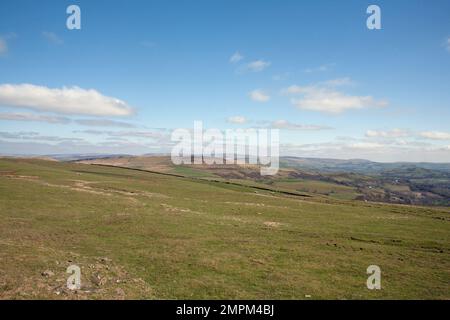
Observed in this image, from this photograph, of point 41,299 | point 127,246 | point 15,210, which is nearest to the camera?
point 41,299

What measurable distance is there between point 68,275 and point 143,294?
196 inches

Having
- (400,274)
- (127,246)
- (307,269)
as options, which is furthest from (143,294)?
(400,274)

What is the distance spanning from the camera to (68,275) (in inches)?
706

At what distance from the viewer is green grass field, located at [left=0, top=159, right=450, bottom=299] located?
1738 centimetres

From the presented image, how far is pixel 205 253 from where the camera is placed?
24219 mm

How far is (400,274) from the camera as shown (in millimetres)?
21312

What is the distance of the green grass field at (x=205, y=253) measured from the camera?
17375 mm

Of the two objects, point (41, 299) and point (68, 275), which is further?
point (68, 275)
